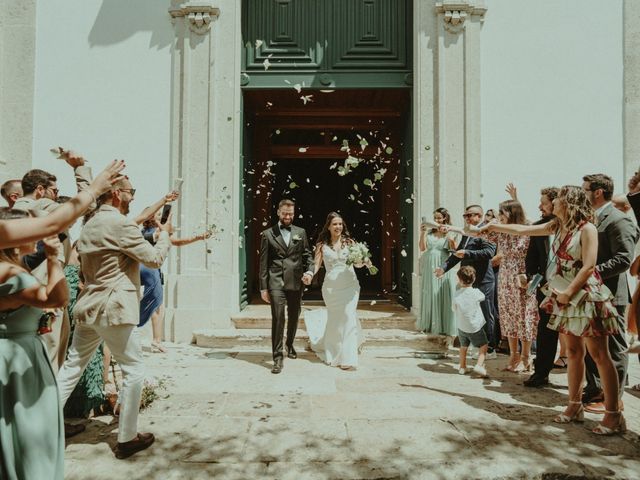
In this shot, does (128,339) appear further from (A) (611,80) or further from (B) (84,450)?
(A) (611,80)

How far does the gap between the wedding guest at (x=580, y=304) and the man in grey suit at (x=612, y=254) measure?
0.28 metres

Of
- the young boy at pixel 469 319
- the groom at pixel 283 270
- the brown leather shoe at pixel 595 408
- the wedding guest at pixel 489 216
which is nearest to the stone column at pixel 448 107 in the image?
the wedding guest at pixel 489 216

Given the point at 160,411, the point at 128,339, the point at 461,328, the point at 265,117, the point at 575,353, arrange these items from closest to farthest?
1. the point at 128,339
2. the point at 575,353
3. the point at 160,411
4. the point at 461,328
5. the point at 265,117

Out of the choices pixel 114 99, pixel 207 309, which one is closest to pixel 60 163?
pixel 114 99

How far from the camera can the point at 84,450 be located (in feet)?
11.8

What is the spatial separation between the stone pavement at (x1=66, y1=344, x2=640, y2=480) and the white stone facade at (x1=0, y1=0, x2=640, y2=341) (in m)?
2.67

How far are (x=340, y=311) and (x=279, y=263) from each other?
108 centimetres

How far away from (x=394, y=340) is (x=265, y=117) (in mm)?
6315

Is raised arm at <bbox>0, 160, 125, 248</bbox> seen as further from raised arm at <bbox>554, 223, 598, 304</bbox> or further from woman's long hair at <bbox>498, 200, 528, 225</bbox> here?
woman's long hair at <bbox>498, 200, 528, 225</bbox>

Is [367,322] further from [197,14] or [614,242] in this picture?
[197,14]

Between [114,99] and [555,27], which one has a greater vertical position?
[555,27]

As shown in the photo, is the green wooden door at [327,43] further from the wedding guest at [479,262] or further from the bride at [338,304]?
the wedding guest at [479,262]

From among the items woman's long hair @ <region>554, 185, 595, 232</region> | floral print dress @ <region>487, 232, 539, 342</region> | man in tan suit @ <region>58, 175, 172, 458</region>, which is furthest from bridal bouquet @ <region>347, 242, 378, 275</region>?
man in tan suit @ <region>58, 175, 172, 458</region>

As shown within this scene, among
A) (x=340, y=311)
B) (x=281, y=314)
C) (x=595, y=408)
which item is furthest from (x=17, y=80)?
(x=595, y=408)
